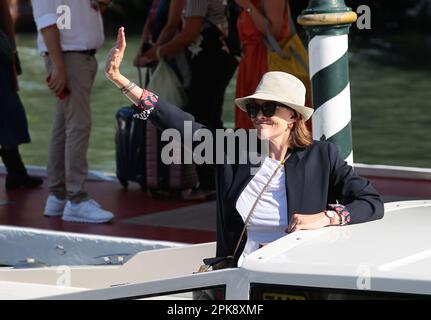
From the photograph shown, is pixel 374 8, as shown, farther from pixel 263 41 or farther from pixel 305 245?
pixel 305 245

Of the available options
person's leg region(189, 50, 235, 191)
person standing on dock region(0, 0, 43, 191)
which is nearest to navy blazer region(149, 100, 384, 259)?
person's leg region(189, 50, 235, 191)

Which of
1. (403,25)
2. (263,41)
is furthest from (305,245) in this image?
(403,25)

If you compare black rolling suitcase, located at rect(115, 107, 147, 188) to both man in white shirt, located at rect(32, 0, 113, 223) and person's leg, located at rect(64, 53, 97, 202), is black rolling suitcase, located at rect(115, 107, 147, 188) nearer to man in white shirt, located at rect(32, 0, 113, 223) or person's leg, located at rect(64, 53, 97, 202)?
man in white shirt, located at rect(32, 0, 113, 223)

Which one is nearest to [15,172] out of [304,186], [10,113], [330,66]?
[10,113]

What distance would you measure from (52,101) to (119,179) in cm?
1057

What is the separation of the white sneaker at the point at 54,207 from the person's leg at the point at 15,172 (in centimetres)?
122

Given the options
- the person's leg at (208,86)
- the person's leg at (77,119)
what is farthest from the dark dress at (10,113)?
the person's leg at (208,86)

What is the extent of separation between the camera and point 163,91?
941 cm

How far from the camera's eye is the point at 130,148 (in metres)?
9.89

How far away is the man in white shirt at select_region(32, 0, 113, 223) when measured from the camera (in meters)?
8.39

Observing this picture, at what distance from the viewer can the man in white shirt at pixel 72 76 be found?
8391mm

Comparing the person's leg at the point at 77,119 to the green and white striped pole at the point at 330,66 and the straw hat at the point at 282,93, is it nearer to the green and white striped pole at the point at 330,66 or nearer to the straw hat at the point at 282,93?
the green and white striped pole at the point at 330,66

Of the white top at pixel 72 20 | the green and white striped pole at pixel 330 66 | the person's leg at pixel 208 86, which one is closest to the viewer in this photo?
the green and white striped pole at pixel 330 66

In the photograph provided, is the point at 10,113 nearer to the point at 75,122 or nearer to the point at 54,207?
the point at 54,207
